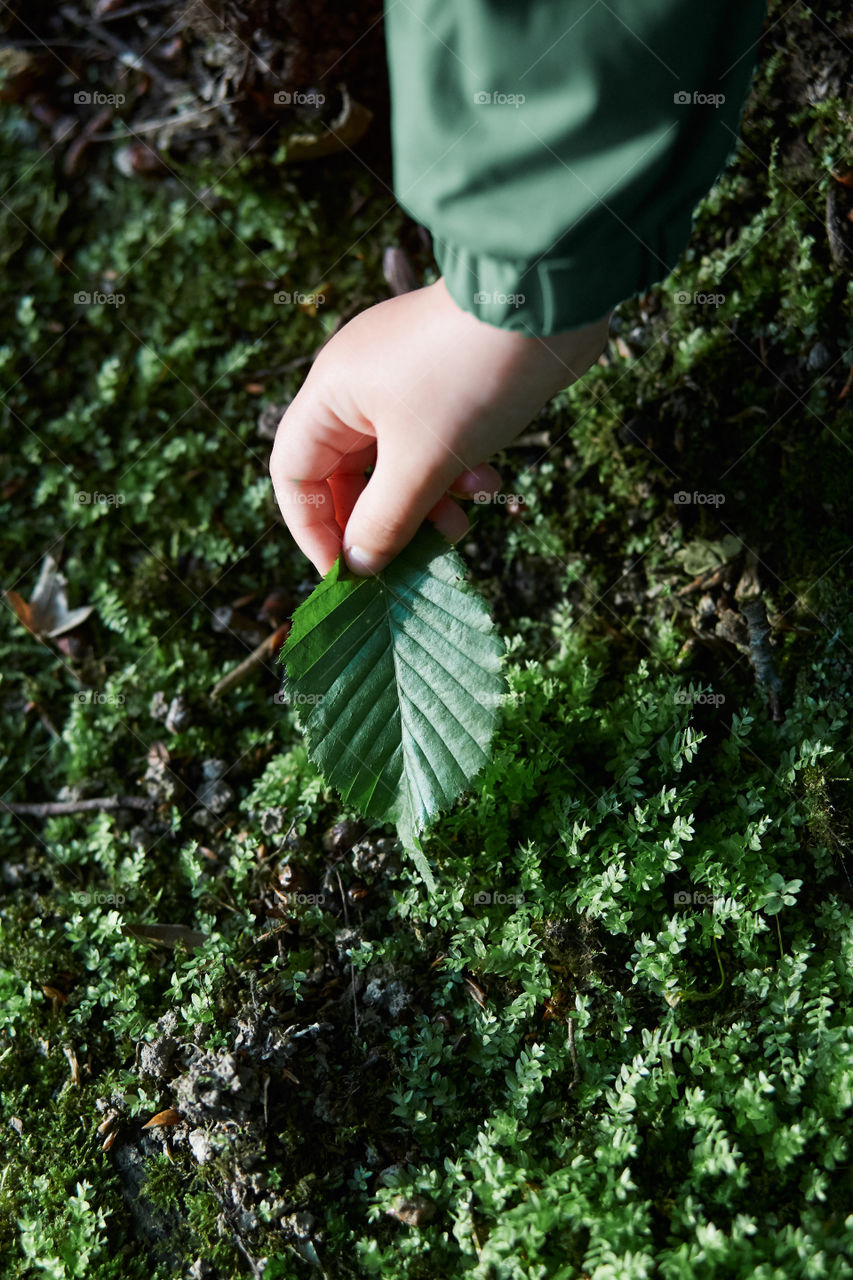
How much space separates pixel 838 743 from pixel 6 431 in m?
3.20

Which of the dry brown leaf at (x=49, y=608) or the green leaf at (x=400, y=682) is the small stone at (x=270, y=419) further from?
the green leaf at (x=400, y=682)

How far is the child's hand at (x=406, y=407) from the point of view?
6.54 ft

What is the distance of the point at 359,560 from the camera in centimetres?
240

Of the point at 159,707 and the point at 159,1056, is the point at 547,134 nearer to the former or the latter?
the point at 159,707

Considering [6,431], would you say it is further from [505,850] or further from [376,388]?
[505,850]

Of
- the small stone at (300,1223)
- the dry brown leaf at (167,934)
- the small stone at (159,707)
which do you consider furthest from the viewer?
the small stone at (159,707)

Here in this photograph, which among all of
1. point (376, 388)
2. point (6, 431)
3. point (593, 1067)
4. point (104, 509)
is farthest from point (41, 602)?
point (593, 1067)

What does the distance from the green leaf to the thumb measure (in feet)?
0.24

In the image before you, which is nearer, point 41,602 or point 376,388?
point 376,388

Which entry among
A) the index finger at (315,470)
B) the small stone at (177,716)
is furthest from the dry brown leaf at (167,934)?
the index finger at (315,470)

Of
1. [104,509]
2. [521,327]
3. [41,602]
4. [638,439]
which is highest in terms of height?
[521,327]

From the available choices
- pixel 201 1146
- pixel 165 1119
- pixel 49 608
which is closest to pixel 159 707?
pixel 49 608

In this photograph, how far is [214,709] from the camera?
123 inches

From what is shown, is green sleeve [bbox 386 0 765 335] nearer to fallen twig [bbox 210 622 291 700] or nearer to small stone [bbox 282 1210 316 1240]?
fallen twig [bbox 210 622 291 700]
